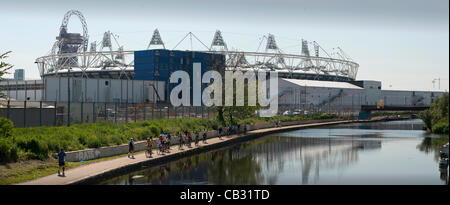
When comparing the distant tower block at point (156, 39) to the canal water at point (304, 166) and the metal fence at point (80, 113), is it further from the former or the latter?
the canal water at point (304, 166)

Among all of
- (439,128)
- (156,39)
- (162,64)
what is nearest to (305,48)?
(156,39)

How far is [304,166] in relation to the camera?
29766 mm

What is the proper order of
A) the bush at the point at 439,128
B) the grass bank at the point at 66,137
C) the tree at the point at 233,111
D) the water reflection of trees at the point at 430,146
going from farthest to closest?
the bush at the point at 439,128 → the tree at the point at 233,111 → the water reflection of trees at the point at 430,146 → the grass bank at the point at 66,137

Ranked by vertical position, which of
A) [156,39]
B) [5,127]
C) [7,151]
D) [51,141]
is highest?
[156,39]

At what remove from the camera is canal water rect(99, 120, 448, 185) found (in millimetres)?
24047


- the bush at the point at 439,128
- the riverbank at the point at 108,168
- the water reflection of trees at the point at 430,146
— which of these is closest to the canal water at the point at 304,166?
the water reflection of trees at the point at 430,146

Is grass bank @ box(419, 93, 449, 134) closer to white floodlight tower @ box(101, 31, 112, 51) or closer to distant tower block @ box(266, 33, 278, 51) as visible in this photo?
distant tower block @ box(266, 33, 278, 51)

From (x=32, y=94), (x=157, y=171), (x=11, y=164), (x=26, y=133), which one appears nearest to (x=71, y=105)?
(x=26, y=133)

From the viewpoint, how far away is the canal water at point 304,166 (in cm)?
2405

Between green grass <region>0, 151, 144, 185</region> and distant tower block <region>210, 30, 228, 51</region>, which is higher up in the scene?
distant tower block <region>210, 30, 228, 51</region>

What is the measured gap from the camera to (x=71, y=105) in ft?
124

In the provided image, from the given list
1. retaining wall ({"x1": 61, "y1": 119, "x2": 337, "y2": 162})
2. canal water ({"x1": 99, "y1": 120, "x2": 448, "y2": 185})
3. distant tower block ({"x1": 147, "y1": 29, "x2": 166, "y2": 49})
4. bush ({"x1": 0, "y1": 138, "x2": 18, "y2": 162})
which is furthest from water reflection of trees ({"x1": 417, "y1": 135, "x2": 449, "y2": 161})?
distant tower block ({"x1": 147, "y1": 29, "x2": 166, "y2": 49})

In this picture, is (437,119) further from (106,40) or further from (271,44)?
(106,40)
